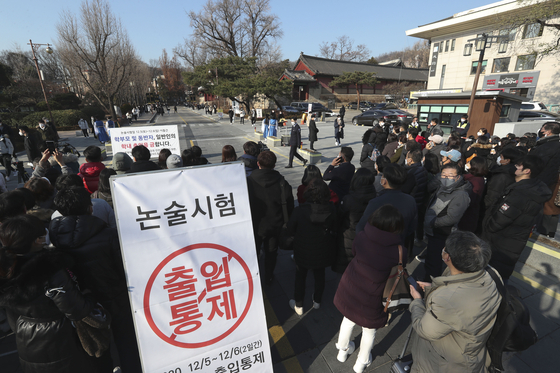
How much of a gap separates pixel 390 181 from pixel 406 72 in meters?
56.9

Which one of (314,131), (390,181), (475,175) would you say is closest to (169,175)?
(390,181)

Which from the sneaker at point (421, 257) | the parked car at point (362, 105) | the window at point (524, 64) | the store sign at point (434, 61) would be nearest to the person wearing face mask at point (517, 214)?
the sneaker at point (421, 257)

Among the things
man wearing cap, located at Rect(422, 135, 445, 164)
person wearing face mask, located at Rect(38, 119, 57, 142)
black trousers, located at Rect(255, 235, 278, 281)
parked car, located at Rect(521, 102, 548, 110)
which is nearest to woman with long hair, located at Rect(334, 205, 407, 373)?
black trousers, located at Rect(255, 235, 278, 281)

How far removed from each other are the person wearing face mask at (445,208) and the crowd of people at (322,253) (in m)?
0.01

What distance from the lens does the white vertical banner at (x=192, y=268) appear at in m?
1.88

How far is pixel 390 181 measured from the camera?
3.04 m

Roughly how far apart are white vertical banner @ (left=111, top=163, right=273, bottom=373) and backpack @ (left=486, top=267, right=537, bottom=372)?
1.69 metres

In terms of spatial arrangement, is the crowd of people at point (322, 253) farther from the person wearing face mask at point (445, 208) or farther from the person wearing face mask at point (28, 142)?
the person wearing face mask at point (28, 142)

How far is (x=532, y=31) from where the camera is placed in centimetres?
2567

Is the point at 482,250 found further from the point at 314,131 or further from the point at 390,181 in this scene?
the point at 314,131

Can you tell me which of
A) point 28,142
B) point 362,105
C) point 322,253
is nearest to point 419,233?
point 322,253

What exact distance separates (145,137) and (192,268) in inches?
260

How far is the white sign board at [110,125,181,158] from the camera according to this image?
7.37 m

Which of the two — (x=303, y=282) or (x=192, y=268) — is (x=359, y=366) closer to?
(x=303, y=282)
